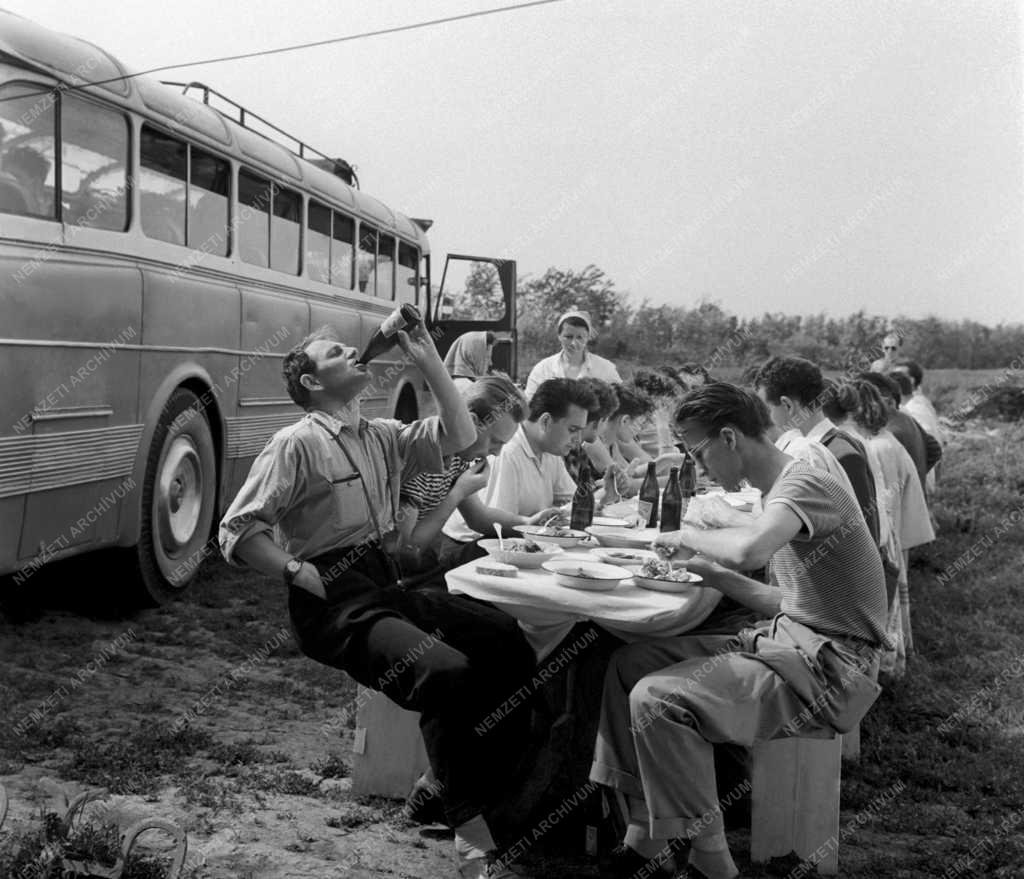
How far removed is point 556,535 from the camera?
4422 millimetres

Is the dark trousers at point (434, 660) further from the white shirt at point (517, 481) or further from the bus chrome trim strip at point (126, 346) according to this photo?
the bus chrome trim strip at point (126, 346)

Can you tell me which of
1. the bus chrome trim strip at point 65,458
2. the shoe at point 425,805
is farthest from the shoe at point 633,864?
the bus chrome trim strip at point 65,458

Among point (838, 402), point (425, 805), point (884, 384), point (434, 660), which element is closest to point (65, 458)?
point (425, 805)

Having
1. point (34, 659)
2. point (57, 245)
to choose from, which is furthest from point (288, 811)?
point (57, 245)

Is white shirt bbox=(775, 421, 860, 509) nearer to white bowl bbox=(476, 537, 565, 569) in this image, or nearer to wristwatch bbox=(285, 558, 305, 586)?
white bowl bbox=(476, 537, 565, 569)

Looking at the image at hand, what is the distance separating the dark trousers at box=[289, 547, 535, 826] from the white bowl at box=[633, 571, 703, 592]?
534 millimetres

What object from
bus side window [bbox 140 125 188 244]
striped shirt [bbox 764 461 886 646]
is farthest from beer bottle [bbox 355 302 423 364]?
bus side window [bbox 140 125 188 244]

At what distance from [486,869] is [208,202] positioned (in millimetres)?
4959

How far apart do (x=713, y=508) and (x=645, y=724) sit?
3.86ft

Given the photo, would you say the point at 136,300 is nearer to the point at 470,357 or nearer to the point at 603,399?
the point at 603,399

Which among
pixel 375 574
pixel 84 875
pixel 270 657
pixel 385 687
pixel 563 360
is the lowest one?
pixel 270 657

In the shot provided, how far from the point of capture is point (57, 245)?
537 cm

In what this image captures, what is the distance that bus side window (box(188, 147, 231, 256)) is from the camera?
22.3 feet

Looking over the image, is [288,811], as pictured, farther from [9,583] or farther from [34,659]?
[9,583]
